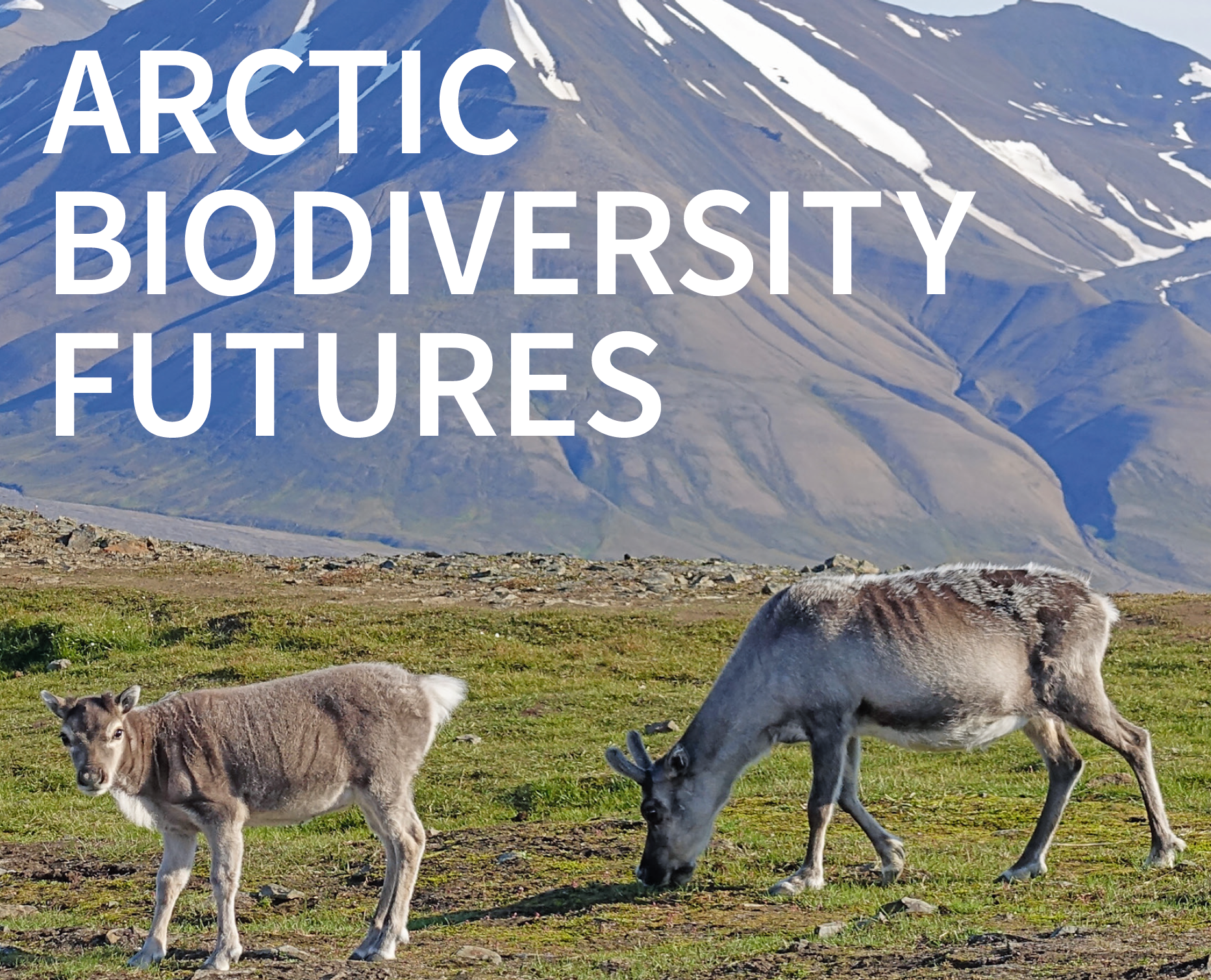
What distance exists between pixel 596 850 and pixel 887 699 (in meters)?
4.10

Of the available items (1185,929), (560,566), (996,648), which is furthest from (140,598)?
(1185,929)

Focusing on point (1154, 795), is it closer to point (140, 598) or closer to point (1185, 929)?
point (1185, 929)

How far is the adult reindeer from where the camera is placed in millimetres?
17094

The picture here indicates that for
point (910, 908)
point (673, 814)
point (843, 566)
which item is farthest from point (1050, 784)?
point (843, 566)

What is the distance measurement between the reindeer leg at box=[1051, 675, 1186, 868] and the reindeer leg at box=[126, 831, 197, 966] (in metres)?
8.64

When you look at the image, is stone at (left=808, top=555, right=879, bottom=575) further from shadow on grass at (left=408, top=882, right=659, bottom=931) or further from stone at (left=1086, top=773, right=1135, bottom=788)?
shadow on grass at (left=408, top=882, right=659, bottom=931)

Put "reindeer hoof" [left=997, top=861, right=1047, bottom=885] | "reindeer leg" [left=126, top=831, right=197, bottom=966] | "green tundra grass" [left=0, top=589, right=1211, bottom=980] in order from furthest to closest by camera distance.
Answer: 1. "reindeer hoof" [left=997, top=861, right=1047, bottom=885]
2. "reindeer leg" [left=126, top=831, right=197, bottom=966]
3. "green tundra grass" [left=0, top=589, right=1211, bottom=980]

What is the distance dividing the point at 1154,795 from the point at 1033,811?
12.1 feet

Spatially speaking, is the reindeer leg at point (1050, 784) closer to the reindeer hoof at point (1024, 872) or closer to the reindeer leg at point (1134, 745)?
the reindeer hoof at point (1024, 872)

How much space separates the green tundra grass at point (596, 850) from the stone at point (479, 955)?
10 centimetres

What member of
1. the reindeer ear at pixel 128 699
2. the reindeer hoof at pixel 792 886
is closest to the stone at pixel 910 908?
the reindeer hoof at pixel 792 886

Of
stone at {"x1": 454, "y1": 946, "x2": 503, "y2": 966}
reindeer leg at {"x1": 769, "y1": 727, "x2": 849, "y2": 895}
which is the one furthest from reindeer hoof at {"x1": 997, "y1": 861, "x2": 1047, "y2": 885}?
stone at {"x1": 454, "y1": 946, "x2": 503, "y2": 966}

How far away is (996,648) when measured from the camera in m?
17.3

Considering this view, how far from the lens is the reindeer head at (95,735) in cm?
1513
